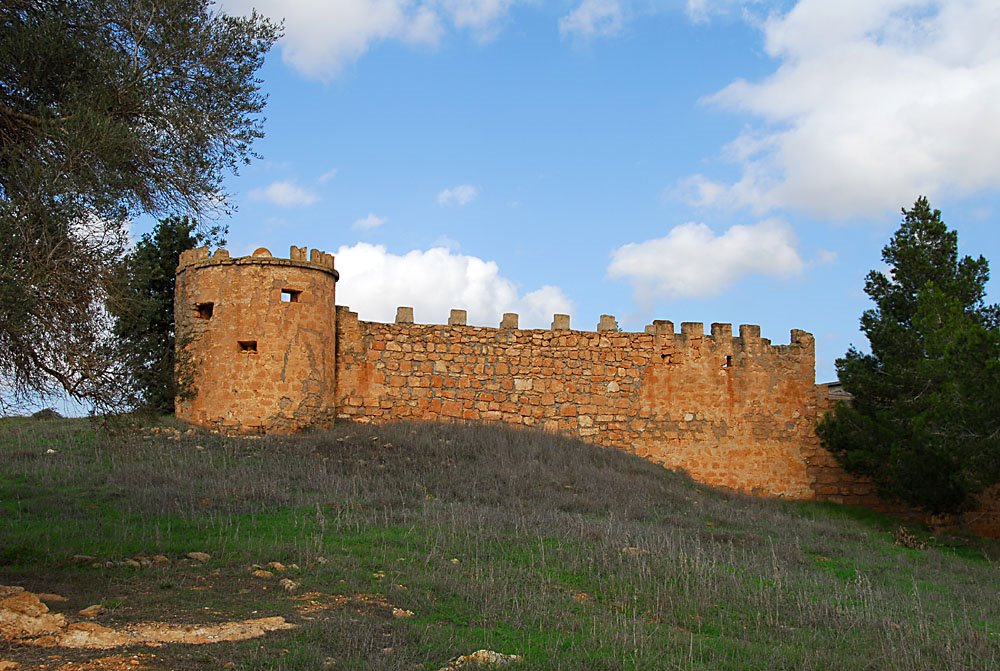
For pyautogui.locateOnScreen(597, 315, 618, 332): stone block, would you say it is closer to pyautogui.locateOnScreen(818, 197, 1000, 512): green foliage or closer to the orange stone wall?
the orange stone wall

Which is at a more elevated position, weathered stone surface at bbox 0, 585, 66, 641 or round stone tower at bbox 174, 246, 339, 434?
round stone tower at bbox 174, 246, 339, 434

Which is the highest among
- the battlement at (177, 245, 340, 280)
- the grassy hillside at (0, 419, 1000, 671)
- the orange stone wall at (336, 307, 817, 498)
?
the battlement at (177, 245, 340, 280)

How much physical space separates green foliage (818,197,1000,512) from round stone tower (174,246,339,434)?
33.9 ft

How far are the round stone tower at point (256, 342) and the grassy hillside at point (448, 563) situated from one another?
940 mm

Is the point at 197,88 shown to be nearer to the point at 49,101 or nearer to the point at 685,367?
the point at 49,101

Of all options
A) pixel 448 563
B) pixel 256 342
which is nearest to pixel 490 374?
pixel 256 342

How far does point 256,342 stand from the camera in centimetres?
1620

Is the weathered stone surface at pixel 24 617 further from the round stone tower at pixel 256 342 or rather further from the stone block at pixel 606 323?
the stone block at pixel 606 323

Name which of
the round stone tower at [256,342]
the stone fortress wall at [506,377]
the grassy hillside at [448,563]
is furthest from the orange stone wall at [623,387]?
the grassy hillside at [448,563]

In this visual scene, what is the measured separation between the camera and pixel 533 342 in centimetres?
1886

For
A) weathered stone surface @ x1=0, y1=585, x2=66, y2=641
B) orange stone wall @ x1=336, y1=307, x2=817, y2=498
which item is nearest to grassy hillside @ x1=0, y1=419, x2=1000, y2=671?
weathered stone surface @ x1=0, y1=585, x2=66, y2=641

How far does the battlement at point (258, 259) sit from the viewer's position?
647 inches

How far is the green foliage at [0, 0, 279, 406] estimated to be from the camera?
728cm

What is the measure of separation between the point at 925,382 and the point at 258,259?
40.5 ft
